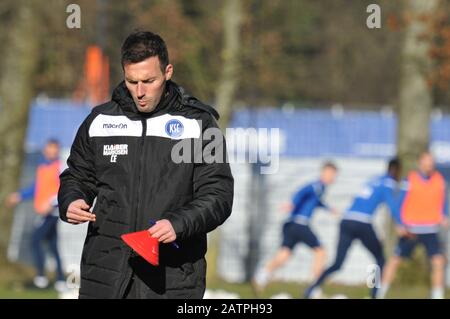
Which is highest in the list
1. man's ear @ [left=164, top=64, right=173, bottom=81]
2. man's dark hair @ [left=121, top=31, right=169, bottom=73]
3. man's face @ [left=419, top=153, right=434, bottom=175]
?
man's dark hair @ [left=121, top=31, right=169, bottom=73]

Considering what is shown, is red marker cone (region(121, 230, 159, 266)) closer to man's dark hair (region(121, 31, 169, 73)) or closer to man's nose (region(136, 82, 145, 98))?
man's nose (region(136, 82, 145, 98))

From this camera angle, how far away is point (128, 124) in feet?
18.4

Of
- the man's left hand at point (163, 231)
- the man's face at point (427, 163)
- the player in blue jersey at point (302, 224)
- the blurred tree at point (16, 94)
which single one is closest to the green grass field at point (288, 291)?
the player in blue jersey at point (302, 224)

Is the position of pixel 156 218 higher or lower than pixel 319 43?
lower

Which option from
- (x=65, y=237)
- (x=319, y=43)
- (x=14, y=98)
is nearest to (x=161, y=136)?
(x=14, y=98)

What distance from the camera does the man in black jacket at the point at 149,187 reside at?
18.1 ft

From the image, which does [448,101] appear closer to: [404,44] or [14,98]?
[404,44]

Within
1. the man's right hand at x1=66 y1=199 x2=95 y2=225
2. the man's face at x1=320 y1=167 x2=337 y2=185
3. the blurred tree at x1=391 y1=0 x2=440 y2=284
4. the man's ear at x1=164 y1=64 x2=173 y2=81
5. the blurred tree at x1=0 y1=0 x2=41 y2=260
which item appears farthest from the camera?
the blurred tree at x1=391 y1=0 x2=440 y2=284

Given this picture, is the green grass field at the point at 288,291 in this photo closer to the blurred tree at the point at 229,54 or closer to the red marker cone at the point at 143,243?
the blurred tree at the point at 229,54

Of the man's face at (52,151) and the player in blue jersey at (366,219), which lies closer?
the player in blue jersey at (366,219)

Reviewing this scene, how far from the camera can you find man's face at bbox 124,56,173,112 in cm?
551

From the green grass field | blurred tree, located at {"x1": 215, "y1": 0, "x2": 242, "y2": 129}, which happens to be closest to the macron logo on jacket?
the green grass field

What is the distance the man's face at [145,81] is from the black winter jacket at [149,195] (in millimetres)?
67

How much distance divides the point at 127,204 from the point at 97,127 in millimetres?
450
